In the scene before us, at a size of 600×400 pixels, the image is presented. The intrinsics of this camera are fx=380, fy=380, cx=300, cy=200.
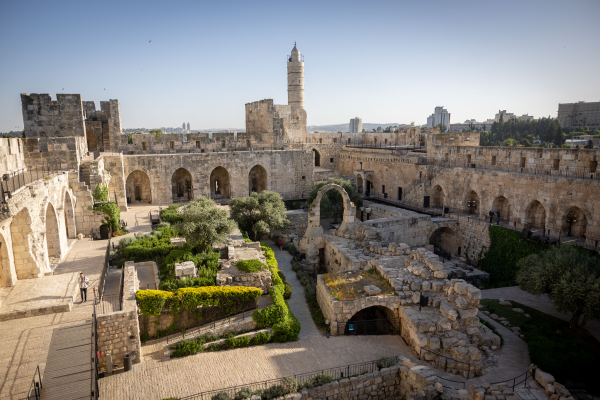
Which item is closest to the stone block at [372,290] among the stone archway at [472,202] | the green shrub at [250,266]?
the green shrub at [250,266]

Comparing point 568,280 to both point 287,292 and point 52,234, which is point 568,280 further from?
point 52,234

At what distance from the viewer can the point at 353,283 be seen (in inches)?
490

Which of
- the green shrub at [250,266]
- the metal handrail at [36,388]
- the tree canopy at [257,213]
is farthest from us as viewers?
the tree canopy at [257,213]

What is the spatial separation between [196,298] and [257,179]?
1647 cm

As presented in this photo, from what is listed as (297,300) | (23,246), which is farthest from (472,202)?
(23,246)

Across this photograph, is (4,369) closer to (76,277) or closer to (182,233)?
(76,277)

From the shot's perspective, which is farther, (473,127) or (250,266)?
(473,127)

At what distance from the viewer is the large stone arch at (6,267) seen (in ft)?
32.5

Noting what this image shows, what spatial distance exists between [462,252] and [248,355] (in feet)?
47.9

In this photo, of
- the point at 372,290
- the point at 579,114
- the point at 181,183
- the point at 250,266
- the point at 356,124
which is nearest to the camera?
the point at 372,290

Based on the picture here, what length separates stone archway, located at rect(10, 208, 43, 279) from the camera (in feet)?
34.5

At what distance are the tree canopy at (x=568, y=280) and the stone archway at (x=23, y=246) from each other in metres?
15.2

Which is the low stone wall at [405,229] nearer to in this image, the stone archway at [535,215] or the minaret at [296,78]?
the stone archway at [535,215]

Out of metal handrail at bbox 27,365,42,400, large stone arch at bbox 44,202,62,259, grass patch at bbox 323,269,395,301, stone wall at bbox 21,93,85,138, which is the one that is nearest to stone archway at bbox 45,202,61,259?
large stone arch at bbox 44,202,62,259
